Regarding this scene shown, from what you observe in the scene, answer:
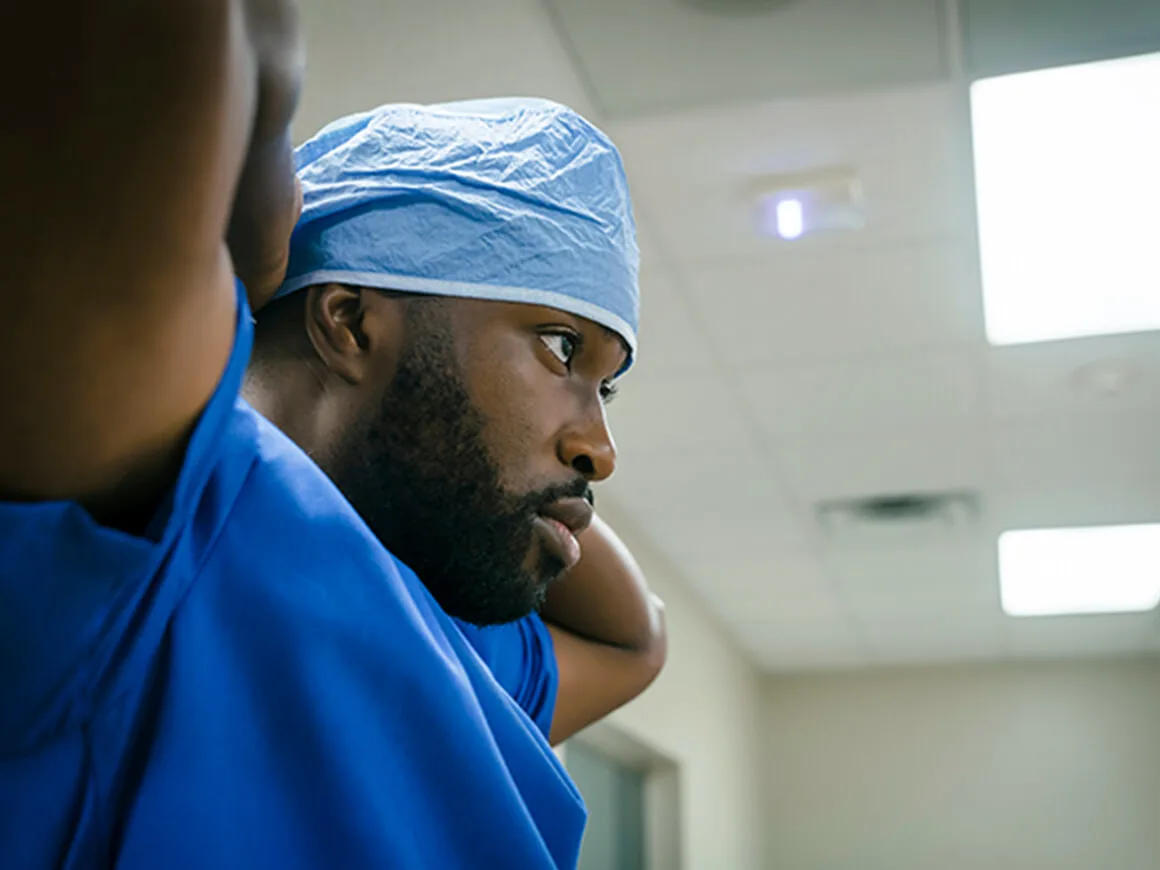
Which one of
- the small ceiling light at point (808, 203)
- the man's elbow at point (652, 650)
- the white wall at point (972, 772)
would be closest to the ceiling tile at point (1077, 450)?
the small ceiling light at point (808, 203)

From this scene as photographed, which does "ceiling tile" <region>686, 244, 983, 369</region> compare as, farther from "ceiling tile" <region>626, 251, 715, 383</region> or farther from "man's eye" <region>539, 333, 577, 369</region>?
"man's eye" <region>539, 333, 577, 369</region>

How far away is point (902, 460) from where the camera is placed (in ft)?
10.7

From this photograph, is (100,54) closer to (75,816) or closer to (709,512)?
(75,816)

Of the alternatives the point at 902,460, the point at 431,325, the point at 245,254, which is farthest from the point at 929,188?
the point at 245,254

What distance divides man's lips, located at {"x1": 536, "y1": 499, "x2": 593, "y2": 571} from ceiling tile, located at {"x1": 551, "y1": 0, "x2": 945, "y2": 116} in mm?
1159

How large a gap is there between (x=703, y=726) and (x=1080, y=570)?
146cm

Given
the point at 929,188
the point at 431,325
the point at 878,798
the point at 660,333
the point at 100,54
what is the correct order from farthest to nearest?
the point at 878,798 < the point at 660,333 < the point at 929,188 < the point at 431,325 < the point at 100,54

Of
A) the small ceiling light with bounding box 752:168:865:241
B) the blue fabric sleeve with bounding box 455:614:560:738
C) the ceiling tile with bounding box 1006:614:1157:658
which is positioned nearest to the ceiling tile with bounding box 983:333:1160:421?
the small ceiling light with bounding box 752:168:865:241

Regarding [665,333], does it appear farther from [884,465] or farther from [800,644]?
[800,644]

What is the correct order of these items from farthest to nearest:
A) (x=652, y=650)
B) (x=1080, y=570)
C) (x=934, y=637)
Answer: (x=934, y=637) → (x=1080, y=570) → (x=652, y=650)

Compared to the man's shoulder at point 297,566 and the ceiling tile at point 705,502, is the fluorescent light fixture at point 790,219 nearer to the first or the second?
the ceiling tile at point 705,502

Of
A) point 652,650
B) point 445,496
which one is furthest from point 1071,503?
point 445,496

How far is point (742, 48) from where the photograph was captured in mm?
1762

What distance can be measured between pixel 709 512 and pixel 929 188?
1.73 m
